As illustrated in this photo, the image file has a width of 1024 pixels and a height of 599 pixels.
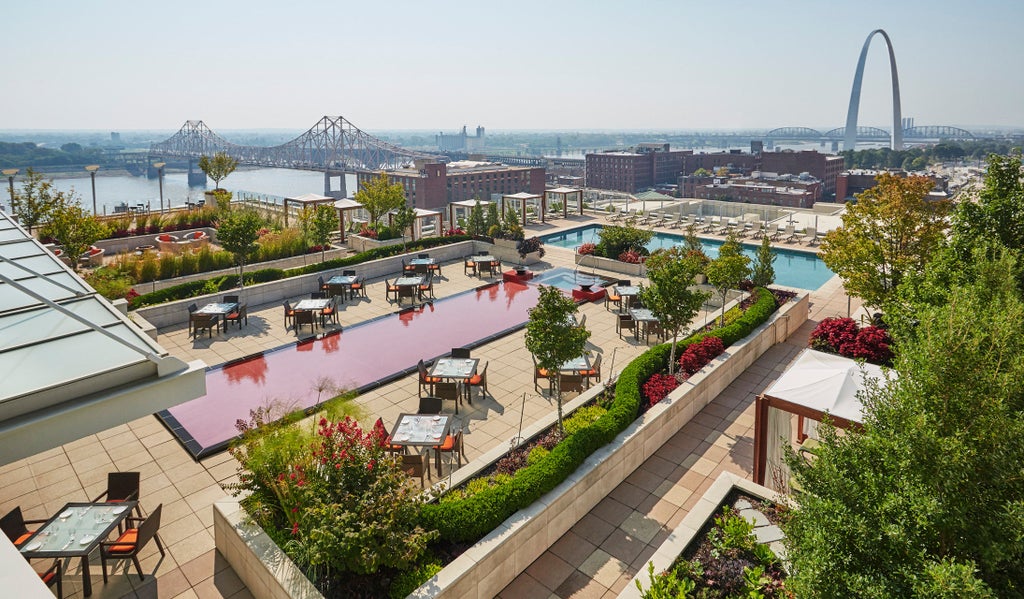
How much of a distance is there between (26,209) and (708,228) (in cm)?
2819

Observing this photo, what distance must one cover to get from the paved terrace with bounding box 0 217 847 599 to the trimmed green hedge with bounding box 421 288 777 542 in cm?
70

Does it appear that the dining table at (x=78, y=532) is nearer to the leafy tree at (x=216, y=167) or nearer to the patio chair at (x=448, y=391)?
the patio chair at (x=448, y=391)

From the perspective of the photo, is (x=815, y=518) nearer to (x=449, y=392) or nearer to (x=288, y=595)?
(x=288, y=595)

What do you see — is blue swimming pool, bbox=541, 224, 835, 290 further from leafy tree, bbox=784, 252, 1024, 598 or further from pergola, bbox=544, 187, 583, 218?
leafy tree, bbox=784, 252, 1024, 598

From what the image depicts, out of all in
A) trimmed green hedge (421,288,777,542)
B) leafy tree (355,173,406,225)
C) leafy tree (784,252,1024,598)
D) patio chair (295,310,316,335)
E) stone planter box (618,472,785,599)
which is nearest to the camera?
leafy tree (784,252,1024,598)

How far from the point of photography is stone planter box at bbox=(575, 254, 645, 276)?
18.9 metres

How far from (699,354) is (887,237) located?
18.0 ft

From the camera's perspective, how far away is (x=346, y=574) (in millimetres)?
5438

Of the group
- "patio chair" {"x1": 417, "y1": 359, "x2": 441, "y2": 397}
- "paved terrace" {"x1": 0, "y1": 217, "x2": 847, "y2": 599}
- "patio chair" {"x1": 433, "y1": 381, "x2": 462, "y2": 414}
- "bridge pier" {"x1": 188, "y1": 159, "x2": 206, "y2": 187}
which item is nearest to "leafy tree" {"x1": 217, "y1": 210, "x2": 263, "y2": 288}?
"paved terrace" {"x1": 0, "y1": 217, "x2": 847, "y2": 599}

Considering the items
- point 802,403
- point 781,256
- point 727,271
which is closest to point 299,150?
point 781,256

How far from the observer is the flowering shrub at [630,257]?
19.0 metres

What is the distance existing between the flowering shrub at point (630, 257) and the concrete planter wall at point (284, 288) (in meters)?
5.51

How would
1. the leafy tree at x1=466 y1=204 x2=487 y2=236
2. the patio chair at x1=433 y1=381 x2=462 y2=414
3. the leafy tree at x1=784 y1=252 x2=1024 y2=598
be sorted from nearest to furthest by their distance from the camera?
the leafy tree at x1=784 y1=252 x2=1024 y2=598
the patio chair at x1=433 y1=381 x2=462 y2=414
the leafy tree at x1=466 y1=204 x2=487 y2=236

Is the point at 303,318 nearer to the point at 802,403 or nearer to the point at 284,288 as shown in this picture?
the point at 284,288
